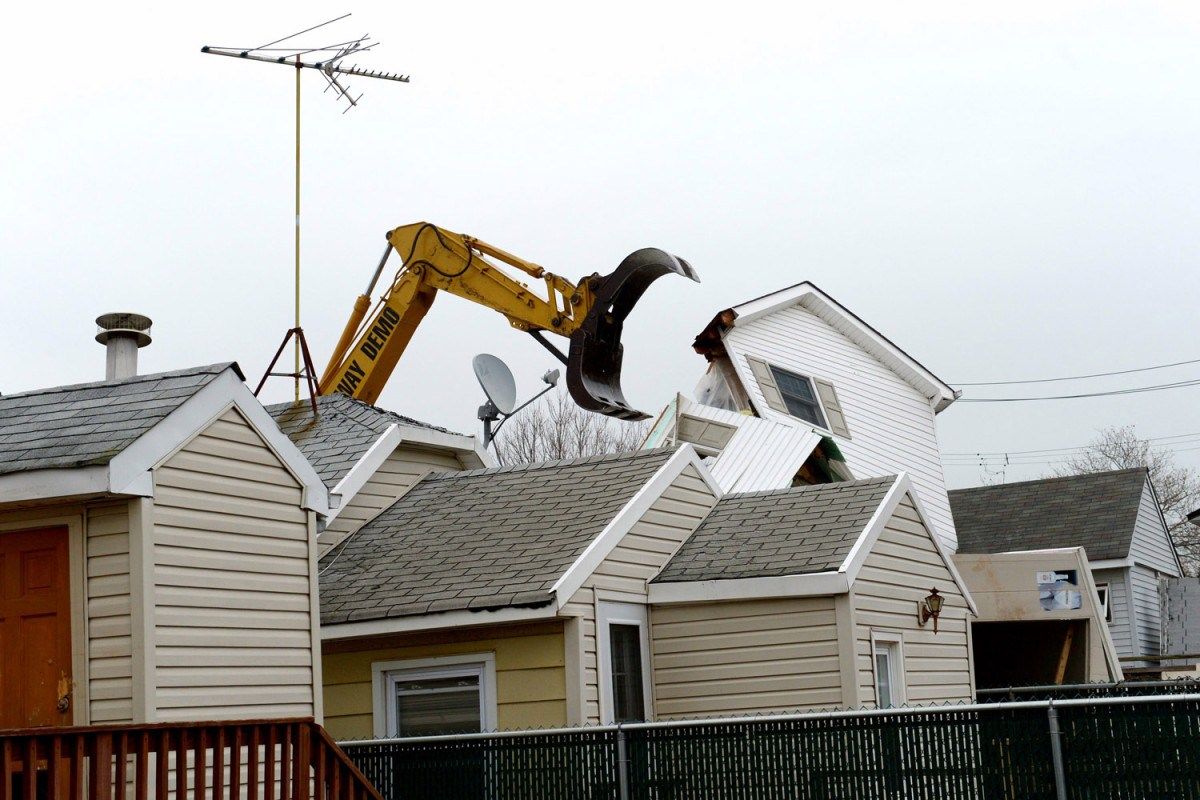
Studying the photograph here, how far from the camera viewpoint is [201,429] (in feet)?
35.8

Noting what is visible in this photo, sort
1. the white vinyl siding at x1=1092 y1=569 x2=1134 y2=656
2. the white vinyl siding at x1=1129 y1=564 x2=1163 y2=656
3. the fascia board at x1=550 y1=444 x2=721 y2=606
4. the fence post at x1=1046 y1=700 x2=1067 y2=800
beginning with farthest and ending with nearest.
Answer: the white vinyl siding at x1=1129 y1=564 x2=1163 y2=656 → the white vinyl siding at x1=1092 y1=569 x2=1134 y2=656 → the fascia board at x1=550 y1=444 x2=721 y2=606 → the fence post at x1=1046 y1=700 x2=1067 y2=800

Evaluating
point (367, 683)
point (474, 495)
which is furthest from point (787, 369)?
point (367, 683)

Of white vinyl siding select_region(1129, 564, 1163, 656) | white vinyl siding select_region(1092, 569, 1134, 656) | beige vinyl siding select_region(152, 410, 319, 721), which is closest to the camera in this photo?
beige vinyl siding select_region(152, 410, 319, 721)

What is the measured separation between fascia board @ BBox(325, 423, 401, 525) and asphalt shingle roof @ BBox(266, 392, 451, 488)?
0.21 feet

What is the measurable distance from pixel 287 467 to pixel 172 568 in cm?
147

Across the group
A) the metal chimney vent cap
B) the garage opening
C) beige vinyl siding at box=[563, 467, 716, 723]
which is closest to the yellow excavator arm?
beige vinyl siding at box=[563, 467, 716, 723]

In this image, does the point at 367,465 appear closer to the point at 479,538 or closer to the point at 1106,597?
the point at 479,538

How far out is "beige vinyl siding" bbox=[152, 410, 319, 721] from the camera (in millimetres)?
10500

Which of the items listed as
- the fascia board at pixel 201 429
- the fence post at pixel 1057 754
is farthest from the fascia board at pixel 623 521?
the fence post at pixel 1057 754

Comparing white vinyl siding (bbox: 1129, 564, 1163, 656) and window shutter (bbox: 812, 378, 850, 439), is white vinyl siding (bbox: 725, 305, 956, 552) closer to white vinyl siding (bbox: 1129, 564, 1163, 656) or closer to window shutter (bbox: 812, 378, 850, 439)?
window shutter (bbox: 812, 378, 850, 439)

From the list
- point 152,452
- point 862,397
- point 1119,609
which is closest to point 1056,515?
point 1119,609

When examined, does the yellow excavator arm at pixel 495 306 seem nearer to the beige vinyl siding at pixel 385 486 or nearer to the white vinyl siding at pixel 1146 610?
the beige vinyl siding at pixel 385 486

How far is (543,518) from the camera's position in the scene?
15031 millimetres

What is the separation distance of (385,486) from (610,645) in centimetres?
376
